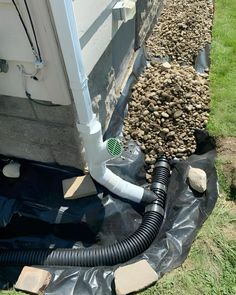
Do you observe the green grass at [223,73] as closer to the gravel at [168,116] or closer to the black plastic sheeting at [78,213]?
the gravel at [168,116]

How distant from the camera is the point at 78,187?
2926mm

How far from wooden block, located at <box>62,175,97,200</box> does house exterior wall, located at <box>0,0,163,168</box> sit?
6.0 inches

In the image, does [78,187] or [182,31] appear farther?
[182,31]

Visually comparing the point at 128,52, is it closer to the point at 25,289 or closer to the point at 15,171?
the point at 15,171

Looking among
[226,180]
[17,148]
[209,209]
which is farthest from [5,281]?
[226,180]

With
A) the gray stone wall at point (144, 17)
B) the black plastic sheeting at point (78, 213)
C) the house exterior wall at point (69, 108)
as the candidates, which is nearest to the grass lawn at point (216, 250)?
the black plastic sheeting at point (78, 213)

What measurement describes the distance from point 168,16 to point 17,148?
323 centimetres

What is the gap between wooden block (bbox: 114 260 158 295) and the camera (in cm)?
226

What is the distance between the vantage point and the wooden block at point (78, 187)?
114 inches

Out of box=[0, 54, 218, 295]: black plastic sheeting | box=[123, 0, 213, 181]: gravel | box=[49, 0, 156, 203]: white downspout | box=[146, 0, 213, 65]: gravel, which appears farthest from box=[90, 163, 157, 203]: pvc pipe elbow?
box=[146, 0, 213, 65]: gravel

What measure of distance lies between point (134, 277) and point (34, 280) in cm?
74

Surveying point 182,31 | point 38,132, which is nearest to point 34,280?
point 38,132

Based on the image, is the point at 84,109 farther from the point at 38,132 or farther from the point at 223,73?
the point at 223,73

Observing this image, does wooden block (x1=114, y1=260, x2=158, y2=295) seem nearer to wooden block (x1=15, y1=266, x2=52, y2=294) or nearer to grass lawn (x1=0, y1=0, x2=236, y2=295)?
grass lawn (x1=0, y1=0, x2=236, y2=295)
